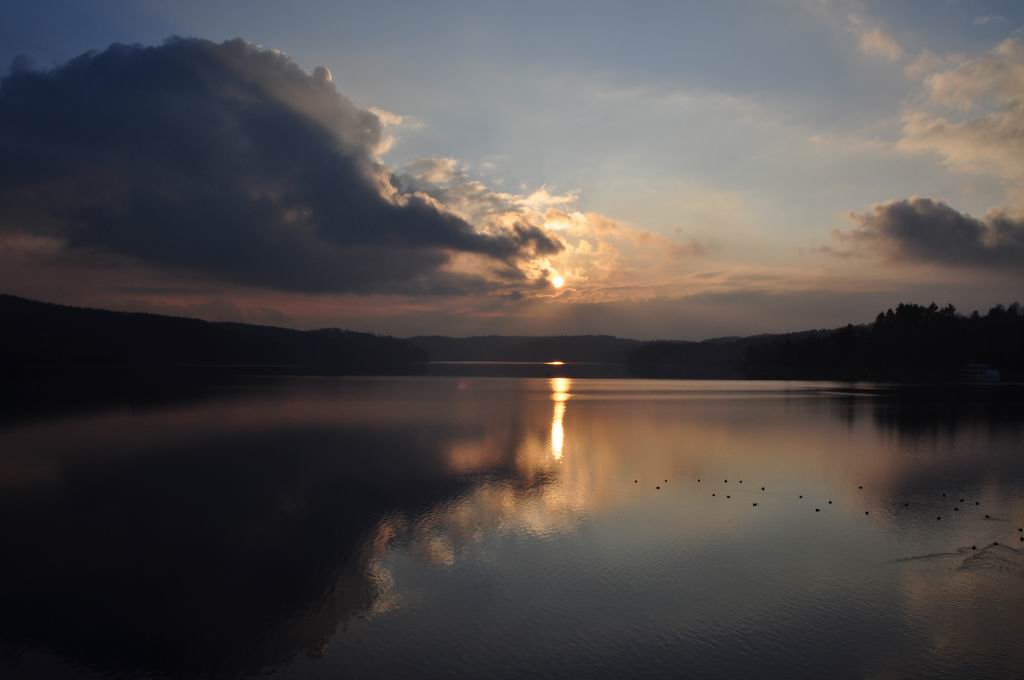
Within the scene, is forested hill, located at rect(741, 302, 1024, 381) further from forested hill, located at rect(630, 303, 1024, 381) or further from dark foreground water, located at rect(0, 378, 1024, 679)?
dark foreground water, located at rect(0, 378, 1024, 679)

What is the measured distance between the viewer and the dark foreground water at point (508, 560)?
29.5 feet

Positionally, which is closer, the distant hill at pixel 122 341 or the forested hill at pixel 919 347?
the forested hill at pixel 919 347

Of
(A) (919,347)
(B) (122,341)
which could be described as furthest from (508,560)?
(B) (122,341)

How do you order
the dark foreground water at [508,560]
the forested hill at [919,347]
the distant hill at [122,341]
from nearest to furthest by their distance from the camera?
the dark foreground water at [508,560] → the forested hill at [919,347] → the distant hill at [122,341]

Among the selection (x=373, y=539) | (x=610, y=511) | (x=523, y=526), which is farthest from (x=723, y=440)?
(x=373, y=539)

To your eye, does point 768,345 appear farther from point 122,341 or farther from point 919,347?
point 122,341

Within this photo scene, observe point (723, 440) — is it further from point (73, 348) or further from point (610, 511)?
point (73, 348)

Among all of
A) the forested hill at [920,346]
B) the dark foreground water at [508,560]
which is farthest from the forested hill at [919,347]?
the dark foreground water at [508,560]

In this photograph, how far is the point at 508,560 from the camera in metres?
13.0

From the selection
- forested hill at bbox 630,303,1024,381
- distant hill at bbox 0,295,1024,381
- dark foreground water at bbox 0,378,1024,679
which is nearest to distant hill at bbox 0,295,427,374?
distant hill at bbox 0,295,1024,381

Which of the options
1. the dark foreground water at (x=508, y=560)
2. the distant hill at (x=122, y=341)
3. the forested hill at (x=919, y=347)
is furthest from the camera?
the distant hill at (x=122, y=341)

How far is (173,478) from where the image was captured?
20766 millimetres

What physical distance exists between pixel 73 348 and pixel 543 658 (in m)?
150

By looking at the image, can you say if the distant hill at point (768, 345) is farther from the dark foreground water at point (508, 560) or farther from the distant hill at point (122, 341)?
the dark foreground water at point (508, 560)
